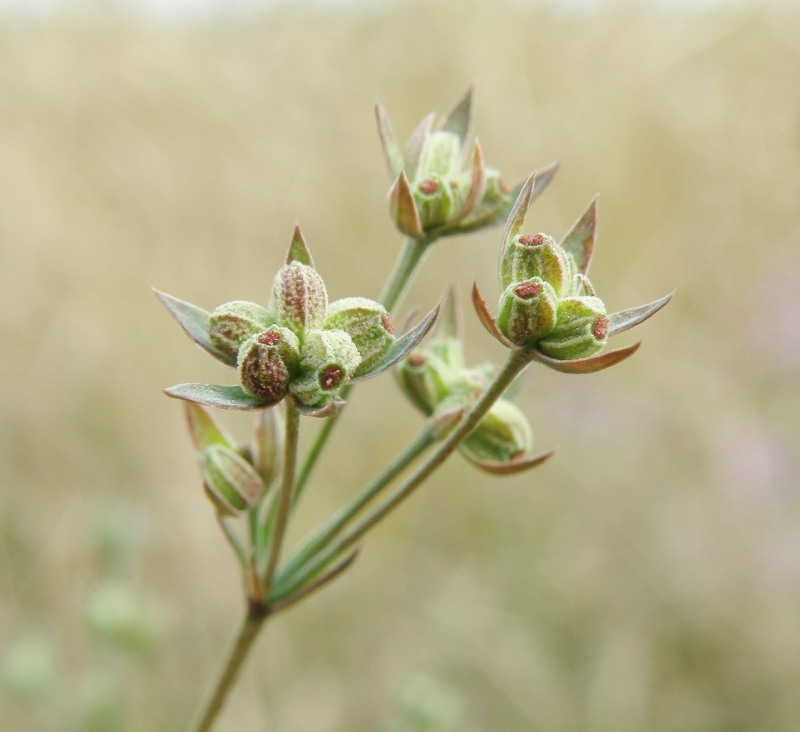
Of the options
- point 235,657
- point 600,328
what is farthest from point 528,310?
point 235,657

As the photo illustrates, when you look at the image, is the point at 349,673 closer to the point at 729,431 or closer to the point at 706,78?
the point at 729,431

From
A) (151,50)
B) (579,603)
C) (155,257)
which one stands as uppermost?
(151,50)

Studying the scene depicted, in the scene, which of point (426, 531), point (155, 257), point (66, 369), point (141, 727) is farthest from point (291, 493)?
point (155, 257)

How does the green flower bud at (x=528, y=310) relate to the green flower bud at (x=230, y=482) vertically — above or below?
above

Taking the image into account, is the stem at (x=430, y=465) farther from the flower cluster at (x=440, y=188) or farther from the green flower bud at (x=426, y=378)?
the flower cluster at (x=440, y=188)

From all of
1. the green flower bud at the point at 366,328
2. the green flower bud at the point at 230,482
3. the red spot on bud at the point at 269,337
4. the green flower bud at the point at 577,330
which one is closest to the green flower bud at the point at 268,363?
the red spot on bud at the point at 269,337

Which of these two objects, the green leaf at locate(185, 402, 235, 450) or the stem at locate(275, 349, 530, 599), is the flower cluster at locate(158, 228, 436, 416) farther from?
the green leaf at locate(185, 402, 235, 450)

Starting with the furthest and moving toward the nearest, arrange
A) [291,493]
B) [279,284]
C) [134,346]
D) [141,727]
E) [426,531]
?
[134,346] → [426,531] → [141,727] → [291,493] → [279,284]
